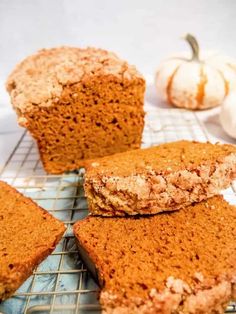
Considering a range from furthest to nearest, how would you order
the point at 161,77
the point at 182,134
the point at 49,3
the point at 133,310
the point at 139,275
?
the point at 49,3
the point at 161,77
the point at 182,134
the point at 139,275
the point at 133,310

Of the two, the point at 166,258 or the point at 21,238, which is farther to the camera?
the point at 21,238

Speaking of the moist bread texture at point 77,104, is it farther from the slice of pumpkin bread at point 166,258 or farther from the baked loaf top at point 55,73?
the slice of pumpkin bread at point 166,258

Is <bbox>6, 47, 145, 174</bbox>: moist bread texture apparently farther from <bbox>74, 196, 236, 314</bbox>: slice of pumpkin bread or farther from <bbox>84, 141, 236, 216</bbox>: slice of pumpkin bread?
<bbox>74, 196, 236, 314</bbox>: slice of pumpkin bread

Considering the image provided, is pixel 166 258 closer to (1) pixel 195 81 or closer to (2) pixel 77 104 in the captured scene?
(2) pixel 77 104

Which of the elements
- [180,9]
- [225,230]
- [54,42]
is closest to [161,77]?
[180,9]

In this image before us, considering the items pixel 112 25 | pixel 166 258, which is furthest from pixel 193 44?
pixel 166 258

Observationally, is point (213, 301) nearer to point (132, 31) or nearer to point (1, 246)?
point (1, 246)

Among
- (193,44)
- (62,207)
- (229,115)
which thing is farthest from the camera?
(193,44)
